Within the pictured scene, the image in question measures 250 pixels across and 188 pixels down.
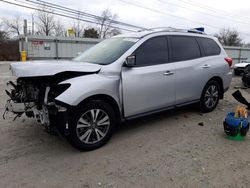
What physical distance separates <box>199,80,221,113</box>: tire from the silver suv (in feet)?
0.20

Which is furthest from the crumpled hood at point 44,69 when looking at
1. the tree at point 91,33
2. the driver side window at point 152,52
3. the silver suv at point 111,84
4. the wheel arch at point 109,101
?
the tree at point 91,33

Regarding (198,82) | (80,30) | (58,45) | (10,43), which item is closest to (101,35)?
(80,30)

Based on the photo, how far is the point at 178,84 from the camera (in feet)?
14.3

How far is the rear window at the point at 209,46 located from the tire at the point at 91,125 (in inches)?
114

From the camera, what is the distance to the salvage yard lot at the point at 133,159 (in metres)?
2.66

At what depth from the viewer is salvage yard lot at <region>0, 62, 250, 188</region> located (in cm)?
266

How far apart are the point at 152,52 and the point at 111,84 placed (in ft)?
3.74

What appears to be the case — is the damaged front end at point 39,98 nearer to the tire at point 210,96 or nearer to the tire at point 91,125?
the tire at point 91,125

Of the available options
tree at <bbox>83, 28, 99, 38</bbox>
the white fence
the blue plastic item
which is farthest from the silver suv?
tree at <bbox>83, 28, 99, 38</bbox>

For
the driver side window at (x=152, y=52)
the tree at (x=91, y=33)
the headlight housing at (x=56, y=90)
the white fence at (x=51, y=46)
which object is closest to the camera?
the headlight housing at (x=56, y=90)

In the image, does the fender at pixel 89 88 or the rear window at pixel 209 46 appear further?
the rear window at pixel 209 46

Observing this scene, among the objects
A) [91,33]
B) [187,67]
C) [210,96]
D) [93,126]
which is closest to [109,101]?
[93,126]

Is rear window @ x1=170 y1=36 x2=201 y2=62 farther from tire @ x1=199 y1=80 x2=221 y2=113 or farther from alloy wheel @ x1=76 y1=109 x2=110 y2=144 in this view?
alloy wheel @ x1=76 y1=109 x2=110 y2=144

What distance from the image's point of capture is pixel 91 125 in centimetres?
333
